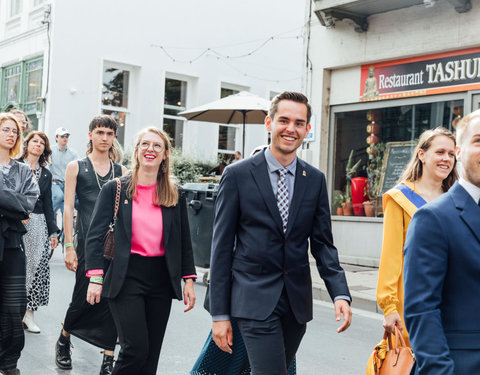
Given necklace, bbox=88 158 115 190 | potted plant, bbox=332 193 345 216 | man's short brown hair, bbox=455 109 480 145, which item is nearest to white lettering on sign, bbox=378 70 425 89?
potted plant, bbox=332 193 345 216

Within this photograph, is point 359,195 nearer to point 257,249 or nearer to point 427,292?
point 257,249

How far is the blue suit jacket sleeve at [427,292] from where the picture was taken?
2.24m

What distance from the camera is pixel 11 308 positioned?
4910mm

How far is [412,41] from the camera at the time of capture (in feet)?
40.3

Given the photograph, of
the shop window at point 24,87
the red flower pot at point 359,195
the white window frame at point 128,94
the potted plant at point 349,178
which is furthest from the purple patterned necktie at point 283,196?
the white window frame at point 128,94

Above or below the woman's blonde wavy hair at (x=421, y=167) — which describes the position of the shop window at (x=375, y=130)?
above

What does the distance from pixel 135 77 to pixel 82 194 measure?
1448cm

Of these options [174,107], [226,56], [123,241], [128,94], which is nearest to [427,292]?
[123,241]

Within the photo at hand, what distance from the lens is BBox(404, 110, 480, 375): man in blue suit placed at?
226 centimetres

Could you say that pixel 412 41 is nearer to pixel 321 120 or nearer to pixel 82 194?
pixel 321 120

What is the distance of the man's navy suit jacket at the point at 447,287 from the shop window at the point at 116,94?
57.2ft

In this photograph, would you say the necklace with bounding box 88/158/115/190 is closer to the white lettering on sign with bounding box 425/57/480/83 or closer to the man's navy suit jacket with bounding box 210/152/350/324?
the man's navy suit jacket with bounding box 210/152/350/324

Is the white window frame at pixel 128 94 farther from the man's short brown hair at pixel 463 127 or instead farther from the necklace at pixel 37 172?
the man's short brown hair at pixel 463 127

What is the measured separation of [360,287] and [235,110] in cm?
514
